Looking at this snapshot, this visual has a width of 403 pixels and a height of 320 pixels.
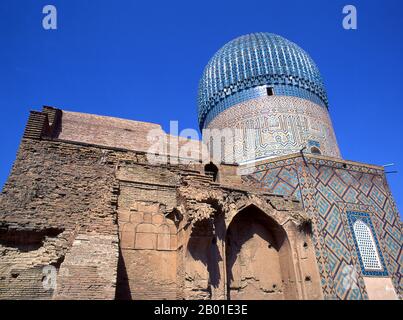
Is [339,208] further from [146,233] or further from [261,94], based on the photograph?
[261,94]

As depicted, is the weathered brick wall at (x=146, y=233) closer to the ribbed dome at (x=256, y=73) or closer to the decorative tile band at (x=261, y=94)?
the decorative tile band at (x=261, y=94)

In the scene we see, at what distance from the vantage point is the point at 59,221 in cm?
639

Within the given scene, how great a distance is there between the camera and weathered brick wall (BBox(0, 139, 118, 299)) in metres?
5.44

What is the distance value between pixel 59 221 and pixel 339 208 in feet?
27.1

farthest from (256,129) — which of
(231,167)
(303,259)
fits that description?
(303,259)

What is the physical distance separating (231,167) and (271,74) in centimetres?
679

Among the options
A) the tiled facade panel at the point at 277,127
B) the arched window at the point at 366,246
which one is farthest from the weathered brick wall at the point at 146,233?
the tiled facade panel at the point at 277,127

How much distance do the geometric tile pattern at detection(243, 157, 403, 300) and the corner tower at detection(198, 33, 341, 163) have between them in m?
2.27

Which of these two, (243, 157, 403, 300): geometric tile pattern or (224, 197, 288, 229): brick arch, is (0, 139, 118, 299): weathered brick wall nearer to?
(224, 197, 288, 229): brick arch

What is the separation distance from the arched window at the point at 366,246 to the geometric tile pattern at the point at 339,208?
177 mm

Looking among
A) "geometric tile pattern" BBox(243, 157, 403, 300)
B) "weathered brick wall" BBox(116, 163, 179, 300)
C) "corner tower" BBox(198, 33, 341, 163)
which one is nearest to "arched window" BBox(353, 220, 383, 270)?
"geometric tile pattern" BBox(243, 157, 403, 300)

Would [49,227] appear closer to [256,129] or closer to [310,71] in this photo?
[256,129]

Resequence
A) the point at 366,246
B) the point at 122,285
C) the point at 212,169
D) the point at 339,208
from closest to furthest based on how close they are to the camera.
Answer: the point at 122,285, the point at 366,246, the point at 339,208, the point at 212,169

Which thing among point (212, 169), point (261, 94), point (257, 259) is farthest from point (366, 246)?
point (261, 94)
